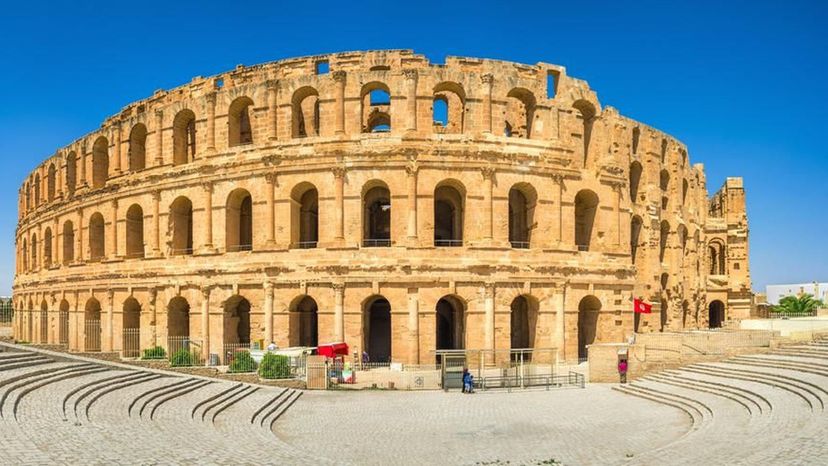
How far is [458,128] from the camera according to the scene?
33.6 meters

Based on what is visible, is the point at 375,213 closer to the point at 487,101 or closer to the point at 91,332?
the point at 487,101

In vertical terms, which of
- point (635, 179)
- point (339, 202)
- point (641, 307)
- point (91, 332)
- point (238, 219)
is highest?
point (635, 179)

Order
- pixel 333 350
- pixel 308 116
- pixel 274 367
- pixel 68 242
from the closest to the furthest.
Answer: pixel 274 367
pixel 333 350
pixel 308 116
pixel 68 242

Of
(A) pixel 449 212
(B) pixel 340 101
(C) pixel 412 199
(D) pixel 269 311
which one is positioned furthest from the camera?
(A) pixel 449 212

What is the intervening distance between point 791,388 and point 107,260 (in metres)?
33.3

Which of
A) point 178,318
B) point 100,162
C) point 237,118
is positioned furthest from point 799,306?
point 100,162

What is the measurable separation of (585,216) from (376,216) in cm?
1135

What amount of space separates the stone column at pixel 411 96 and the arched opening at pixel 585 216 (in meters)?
9.44

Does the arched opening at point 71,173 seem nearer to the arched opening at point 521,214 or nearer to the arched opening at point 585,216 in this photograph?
the arched opening at point 521,214

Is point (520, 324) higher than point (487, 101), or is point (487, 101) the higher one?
point (487, 101)

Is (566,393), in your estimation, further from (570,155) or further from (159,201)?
(159,201)

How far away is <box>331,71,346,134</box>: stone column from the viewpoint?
96.1 ft

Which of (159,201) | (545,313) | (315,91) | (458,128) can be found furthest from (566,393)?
(159,201)

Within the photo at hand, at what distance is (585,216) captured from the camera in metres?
32.8
